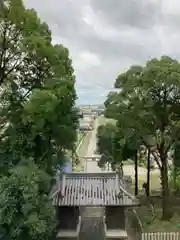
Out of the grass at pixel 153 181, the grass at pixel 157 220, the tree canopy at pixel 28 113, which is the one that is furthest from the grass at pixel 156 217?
the tree canopy at pixel 28 113

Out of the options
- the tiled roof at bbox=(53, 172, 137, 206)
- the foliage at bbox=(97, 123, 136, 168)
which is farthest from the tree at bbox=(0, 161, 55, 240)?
the foliage at bbox=(97, 123, 136, 168)

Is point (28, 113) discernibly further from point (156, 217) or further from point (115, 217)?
point (156, 217)

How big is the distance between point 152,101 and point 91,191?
13.1 feet

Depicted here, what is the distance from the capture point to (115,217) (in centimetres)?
1283

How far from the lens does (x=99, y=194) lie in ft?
42.9

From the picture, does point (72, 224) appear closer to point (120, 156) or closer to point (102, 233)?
point (102, 233)

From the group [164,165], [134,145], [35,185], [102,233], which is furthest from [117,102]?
[35,185]

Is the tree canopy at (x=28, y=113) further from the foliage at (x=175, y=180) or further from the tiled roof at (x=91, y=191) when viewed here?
the foliage at (x=175, y=180)

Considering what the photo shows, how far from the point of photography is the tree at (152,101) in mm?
12916

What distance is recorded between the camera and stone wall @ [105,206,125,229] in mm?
12797

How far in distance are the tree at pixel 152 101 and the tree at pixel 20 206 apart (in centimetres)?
560

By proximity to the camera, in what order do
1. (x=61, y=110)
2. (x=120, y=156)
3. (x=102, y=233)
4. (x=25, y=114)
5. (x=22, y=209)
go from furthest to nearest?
(x=120, y=156)
(x=102, y=233)
(x=61, y=110)
(x=25, y=114)
(x=22, y=209)

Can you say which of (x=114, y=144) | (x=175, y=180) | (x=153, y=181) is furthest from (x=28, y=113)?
(x=153, y=181)

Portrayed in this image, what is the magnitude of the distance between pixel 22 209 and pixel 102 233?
5.64 m
